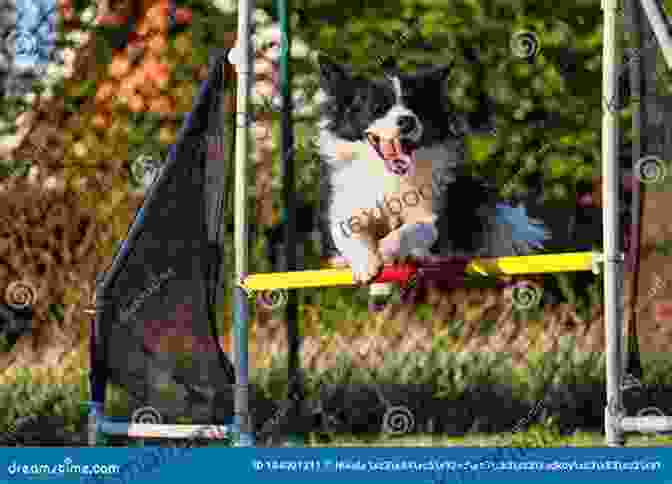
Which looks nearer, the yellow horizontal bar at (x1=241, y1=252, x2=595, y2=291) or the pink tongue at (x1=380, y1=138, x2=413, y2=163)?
the yellow horizontal bar at (x1=241, y1=252, x2=595, y2=291)

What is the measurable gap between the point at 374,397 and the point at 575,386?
3.52 ft

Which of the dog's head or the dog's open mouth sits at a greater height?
the dog's head

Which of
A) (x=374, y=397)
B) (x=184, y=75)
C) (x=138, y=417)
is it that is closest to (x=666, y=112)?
(x=138, y=417)

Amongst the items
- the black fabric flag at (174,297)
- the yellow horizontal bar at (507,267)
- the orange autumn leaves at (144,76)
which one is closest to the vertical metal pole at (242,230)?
the black fabric flag at (174,297)

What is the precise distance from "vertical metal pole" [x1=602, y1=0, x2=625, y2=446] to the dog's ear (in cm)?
97

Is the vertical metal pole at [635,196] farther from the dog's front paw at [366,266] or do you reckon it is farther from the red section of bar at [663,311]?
the dog's front paw at [366,266]

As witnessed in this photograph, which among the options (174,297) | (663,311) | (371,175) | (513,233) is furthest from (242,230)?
(663,311)

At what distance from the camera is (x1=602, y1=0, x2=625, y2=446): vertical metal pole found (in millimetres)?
3865

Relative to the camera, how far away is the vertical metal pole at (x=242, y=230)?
14.7 feet

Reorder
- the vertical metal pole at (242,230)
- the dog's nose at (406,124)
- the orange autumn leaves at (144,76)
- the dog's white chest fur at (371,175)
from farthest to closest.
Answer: the orange autumn leaves at (144,76)
the vertical metal pole at (242,230)
the dog's white chest fur at (371,175)
the dog's nose at (406,124)

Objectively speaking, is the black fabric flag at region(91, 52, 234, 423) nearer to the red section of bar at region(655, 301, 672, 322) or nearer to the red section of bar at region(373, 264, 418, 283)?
the red section of bar at region(373, 264, 418, 283)

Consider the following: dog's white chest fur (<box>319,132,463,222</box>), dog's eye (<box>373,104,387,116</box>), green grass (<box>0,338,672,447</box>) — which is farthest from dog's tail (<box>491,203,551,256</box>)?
green grass (<box>0,338,672,447</box>)

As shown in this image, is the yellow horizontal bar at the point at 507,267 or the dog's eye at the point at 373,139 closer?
Result: the yellow horizontal bar at the point at 507,267

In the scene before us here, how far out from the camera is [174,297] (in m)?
4.55
